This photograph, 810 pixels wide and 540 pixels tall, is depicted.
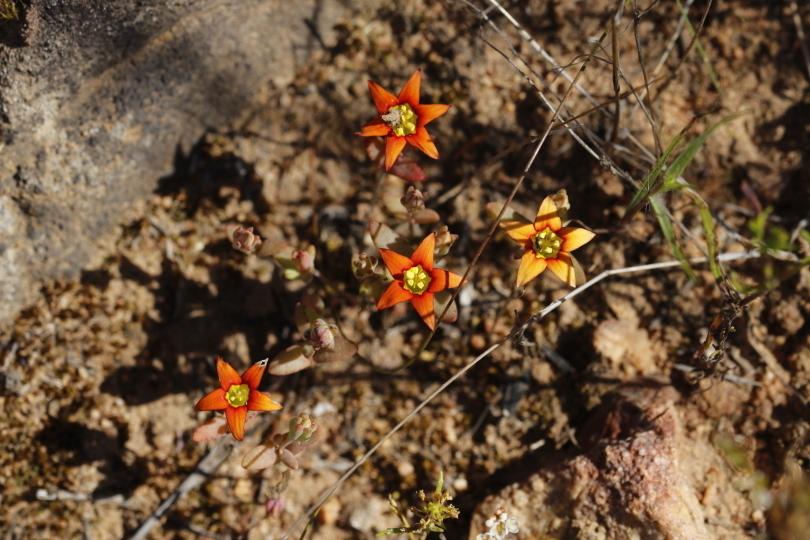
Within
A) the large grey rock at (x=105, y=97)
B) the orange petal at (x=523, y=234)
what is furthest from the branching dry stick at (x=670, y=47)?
the large grey rock at (x=105, y=97)

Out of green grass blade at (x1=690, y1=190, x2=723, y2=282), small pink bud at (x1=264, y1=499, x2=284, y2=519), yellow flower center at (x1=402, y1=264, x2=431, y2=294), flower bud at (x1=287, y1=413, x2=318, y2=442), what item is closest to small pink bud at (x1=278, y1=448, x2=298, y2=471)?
flower bud at (x1=287, y1=413, x2=318, y2=442)

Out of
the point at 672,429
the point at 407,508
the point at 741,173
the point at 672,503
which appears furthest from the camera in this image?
the point at 741,173

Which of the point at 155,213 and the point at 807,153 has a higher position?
the point at 807,153

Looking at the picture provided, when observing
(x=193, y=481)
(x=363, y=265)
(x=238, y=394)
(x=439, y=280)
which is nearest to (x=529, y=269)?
(x=439, y=280)

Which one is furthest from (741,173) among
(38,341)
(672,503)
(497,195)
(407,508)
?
Answer: (38,341)

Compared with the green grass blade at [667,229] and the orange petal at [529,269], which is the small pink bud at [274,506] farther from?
the green grass blade at [667,229]

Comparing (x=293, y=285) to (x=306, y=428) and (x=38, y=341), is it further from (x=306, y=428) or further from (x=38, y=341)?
(x=38, y=341)

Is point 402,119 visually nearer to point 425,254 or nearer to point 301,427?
point 425,254
